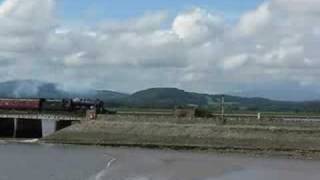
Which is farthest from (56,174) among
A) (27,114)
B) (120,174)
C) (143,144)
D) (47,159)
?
(27,114)

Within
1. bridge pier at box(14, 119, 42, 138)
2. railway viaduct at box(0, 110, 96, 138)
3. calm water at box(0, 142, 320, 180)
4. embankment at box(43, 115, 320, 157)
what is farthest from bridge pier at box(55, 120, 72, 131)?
calm water at box(0, 142, 320, 180)

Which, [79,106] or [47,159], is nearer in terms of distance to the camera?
[47,159]

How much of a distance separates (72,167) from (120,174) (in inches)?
271

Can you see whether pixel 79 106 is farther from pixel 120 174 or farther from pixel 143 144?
pixel 120 174

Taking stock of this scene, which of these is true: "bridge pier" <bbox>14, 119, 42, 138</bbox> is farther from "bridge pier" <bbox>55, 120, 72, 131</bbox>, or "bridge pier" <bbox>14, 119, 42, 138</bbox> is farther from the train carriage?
"bridge pier" <bbox>55, 120, 72, 131</bbox>

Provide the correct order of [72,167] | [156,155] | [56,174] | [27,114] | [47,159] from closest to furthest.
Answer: [56,174], [72,167], [47,159], [156,155], [27,114]

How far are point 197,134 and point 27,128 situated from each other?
2994 cm

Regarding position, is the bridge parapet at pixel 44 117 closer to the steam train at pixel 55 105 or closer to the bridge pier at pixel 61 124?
the bridge pier at pixel 61 124

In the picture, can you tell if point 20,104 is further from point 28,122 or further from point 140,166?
point 140,166

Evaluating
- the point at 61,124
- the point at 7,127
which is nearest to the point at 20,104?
the point at 7,127

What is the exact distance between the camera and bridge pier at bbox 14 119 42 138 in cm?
9375

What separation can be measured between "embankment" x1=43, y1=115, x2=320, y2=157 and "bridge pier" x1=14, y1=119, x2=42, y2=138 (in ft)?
40.4

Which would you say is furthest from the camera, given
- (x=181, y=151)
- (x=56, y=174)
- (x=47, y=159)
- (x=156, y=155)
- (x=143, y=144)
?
(x=143, y=144)

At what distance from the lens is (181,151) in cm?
6900
